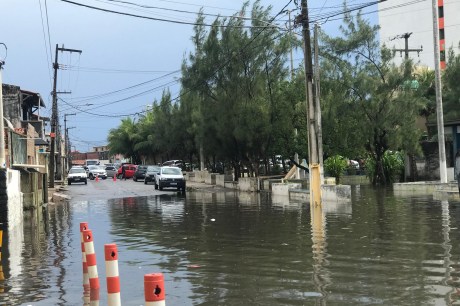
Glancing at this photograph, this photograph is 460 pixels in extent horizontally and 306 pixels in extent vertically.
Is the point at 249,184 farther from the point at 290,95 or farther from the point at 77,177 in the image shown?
the point at 77,177

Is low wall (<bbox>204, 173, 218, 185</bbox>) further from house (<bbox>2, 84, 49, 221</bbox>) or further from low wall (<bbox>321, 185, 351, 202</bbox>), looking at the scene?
low wall (<bbox>321, 185, 351, 202</bbox>)

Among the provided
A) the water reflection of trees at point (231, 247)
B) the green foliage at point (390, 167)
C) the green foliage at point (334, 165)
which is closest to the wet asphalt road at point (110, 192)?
the green foliage at point (334, 165)

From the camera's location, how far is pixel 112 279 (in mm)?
5852

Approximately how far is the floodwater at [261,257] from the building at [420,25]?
59150mm

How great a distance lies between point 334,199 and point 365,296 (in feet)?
49.1

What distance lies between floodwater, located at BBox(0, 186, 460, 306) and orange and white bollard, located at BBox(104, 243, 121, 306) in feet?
5.07

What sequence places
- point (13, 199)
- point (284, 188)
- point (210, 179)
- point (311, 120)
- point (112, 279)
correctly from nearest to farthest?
point (112, 279) < point (13, 199) < point (311, 120) < point (284, 188) < point (210, 179)

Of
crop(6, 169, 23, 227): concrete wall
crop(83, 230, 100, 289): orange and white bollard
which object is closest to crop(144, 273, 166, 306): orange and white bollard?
crop(83, 230, 100, 289): orange and white bollard

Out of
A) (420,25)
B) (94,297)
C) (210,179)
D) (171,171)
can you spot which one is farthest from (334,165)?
(420,25)

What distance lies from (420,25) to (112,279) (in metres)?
78.9

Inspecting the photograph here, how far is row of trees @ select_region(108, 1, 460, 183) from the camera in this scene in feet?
102

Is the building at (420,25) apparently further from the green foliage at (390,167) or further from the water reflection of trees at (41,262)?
the water reflection of trees at (41,262)

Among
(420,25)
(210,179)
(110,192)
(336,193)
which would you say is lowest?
(110,192)

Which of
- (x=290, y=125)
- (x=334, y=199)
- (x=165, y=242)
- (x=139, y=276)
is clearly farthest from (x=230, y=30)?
(x=139, y=276)
